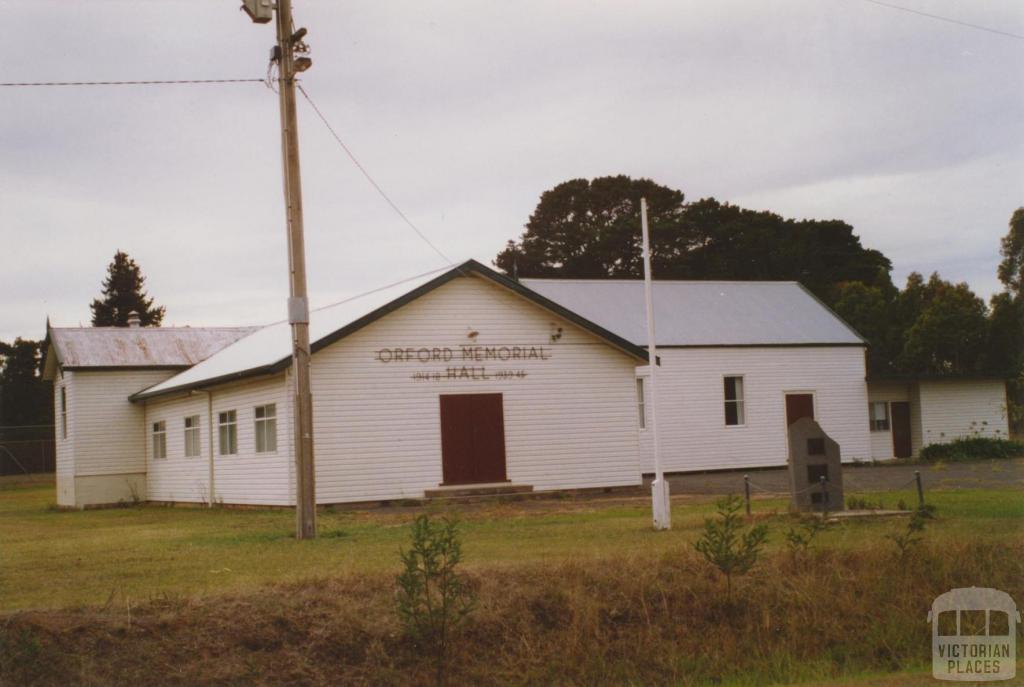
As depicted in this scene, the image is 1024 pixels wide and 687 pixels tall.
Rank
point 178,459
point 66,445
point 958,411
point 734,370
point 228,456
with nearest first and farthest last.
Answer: point 228,456
point 178,459
point 66,445
point 734,370
point 958,411

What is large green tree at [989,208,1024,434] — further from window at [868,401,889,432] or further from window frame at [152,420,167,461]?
window frame at [152,420,167,461]

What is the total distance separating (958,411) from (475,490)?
2014 centimetres

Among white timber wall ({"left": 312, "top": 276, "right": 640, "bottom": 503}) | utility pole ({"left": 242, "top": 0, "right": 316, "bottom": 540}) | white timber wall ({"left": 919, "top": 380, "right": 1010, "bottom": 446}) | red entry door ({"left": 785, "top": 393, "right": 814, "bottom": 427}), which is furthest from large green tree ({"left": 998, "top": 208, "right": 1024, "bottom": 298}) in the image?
utility pole ({"left": 242, "top": 0, "right": 316, "bottom": 540})

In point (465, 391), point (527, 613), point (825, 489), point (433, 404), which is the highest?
point (465, 391)

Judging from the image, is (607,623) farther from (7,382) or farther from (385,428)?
(7,382)

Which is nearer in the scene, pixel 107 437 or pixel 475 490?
pixel 475 490

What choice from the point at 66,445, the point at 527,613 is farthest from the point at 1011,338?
the point at 527,613

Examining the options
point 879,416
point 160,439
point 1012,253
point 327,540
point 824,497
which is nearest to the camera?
point 327,540

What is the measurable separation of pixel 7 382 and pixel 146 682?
216 feet

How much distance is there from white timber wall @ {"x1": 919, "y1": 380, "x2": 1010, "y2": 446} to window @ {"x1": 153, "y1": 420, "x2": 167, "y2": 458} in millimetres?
23979

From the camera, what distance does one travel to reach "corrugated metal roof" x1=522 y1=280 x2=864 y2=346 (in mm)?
35438

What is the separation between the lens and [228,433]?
27.4m

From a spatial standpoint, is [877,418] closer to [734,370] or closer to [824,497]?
[734,370]

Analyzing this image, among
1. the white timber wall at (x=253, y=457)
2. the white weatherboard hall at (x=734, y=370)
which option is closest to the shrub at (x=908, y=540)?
the white timber wall at (x=253, y=457)
